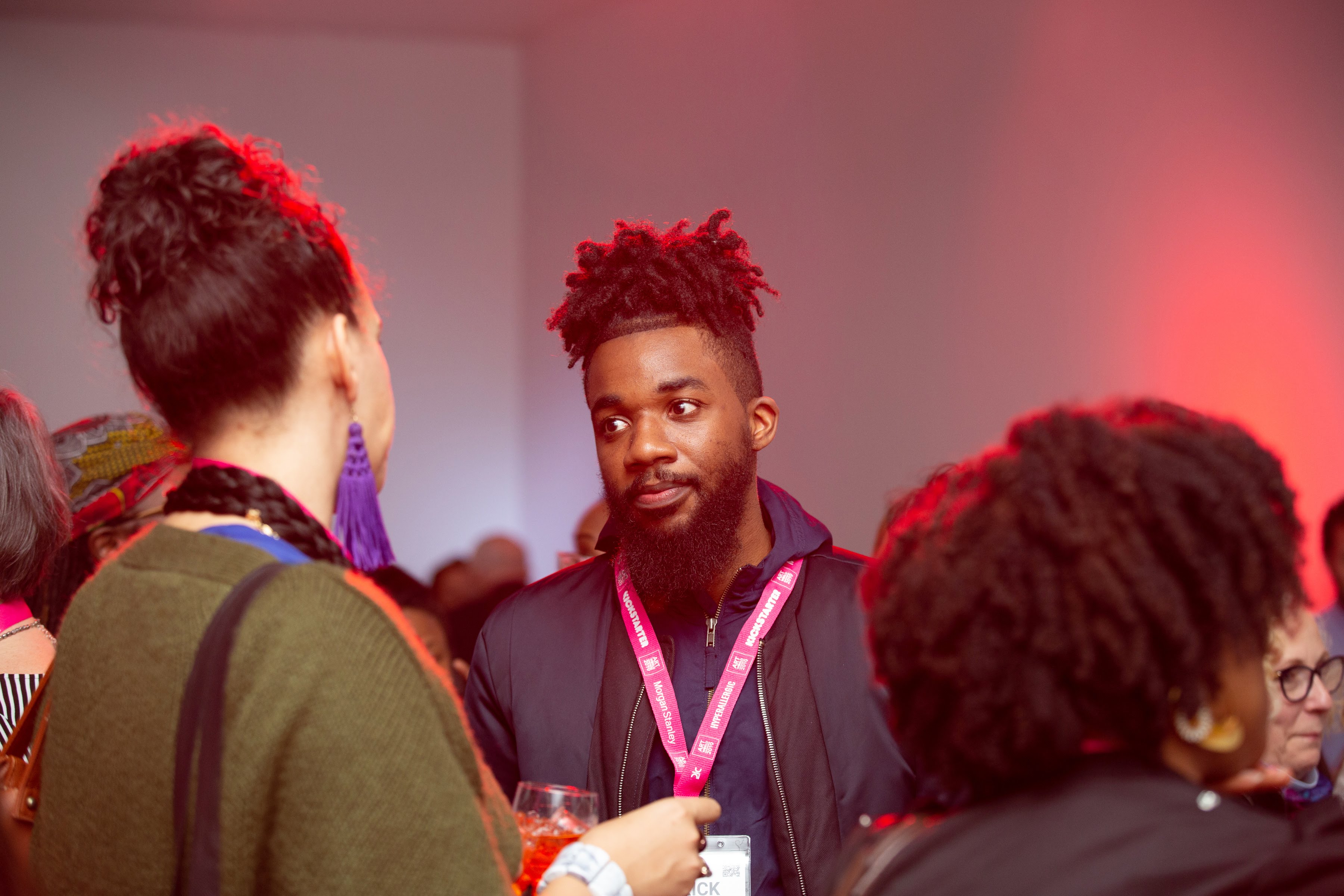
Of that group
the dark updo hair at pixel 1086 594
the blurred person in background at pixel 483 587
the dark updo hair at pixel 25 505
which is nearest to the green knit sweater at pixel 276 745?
the dark updo hair at pixel 1086 594

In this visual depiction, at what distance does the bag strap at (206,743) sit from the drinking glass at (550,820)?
58 cm

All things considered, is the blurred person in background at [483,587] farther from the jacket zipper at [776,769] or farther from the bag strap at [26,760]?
the bag strap at [26,760]

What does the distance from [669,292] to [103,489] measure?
61.2 inches

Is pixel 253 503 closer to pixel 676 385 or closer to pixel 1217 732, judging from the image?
pixel 1217 732

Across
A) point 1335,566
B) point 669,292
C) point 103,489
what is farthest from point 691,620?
point 1335,566

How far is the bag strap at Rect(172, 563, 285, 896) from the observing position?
106cm

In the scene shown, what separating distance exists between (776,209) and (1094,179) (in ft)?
6.17

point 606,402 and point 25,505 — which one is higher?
point 606,402

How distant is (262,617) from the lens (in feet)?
3.57

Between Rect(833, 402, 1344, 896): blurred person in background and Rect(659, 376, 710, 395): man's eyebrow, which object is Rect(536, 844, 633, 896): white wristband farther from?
Rect(659, 376, 710, 395): man's eyebrow

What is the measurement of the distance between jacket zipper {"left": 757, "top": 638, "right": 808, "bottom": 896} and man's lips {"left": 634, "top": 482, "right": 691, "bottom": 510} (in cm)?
34

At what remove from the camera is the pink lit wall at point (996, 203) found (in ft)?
11.2

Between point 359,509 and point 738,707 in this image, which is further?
point 738,707

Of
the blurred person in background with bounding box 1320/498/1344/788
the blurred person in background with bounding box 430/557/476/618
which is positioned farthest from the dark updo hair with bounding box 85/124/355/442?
the blurred person in background with bounding box 430/557/476/618
